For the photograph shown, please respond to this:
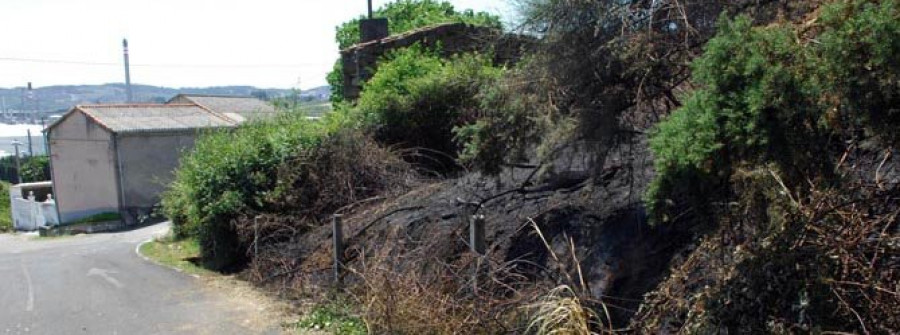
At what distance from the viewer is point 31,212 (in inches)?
1593

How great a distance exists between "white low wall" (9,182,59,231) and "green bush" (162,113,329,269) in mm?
29162

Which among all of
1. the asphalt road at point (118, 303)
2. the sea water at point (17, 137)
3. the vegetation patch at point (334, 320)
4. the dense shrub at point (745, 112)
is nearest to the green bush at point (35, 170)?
the sea water at point (17, 137)

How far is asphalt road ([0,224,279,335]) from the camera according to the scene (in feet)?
28.1

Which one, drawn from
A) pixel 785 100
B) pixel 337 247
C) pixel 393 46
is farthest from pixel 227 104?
pixel 785 100

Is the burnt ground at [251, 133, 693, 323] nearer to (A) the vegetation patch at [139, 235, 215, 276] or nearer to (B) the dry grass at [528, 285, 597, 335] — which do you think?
(B) the dry grass at [528, 285, 597, 335]

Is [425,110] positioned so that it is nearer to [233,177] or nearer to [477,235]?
[233,177]

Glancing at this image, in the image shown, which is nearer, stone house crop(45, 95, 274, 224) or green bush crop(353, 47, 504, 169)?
green bush crop(353, 47, 504, 169)

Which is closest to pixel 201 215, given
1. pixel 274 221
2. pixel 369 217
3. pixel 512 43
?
pixel 274 221

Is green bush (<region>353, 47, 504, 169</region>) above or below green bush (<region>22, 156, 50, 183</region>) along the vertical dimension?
above

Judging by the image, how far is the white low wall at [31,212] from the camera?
38688 mm

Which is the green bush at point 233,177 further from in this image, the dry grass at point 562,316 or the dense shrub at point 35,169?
the dense shrub at point 35,169

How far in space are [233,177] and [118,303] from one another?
3093mm

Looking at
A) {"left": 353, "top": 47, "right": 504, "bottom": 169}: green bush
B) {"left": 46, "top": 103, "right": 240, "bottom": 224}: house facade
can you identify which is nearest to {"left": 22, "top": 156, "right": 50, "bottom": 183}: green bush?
{"left": 46, "top": 103, "right": 240, "bottom": 224}: house facade

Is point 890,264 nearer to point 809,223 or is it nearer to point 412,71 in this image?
point 809,223
